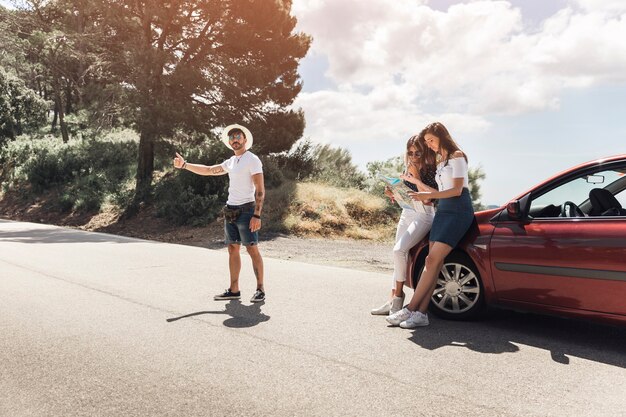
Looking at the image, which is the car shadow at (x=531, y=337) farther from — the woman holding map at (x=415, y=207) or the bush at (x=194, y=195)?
the bush at (x=194, y=195)

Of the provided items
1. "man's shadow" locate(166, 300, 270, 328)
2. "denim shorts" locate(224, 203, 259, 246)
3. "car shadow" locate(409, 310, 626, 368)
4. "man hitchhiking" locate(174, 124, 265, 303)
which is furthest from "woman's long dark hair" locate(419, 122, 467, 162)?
"man's shadow" locate(166, 300, 270, 328)

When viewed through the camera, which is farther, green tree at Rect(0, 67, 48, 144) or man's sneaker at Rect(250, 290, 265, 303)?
green tree at Rect(0, 67, 48, 144)

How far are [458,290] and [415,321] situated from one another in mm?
565

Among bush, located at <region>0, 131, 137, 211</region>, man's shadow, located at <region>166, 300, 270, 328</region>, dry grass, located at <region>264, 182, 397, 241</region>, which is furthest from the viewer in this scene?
bush, located at <region>0, 131, 137, 211</region>

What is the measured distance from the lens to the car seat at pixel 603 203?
181 inches

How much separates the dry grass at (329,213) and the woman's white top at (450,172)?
9735 millimetres

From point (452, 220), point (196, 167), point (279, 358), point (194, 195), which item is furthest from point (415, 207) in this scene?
point (194, 195)

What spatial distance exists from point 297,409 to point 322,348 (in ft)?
3.85

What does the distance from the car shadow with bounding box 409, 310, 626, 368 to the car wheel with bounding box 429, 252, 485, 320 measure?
11 cm

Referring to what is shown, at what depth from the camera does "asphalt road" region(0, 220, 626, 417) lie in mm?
3336

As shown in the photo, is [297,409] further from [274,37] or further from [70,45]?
[70,45]

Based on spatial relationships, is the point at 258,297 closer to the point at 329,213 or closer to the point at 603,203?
the point at 603,203

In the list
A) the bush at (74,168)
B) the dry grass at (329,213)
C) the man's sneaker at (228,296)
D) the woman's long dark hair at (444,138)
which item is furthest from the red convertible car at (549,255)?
the bush at (74,168)

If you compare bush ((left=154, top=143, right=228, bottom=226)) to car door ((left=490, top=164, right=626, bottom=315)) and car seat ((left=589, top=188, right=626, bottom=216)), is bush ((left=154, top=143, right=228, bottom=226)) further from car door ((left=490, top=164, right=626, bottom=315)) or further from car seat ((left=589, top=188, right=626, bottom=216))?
car seat ((left=589, top=188, right=626, bottom=216))
